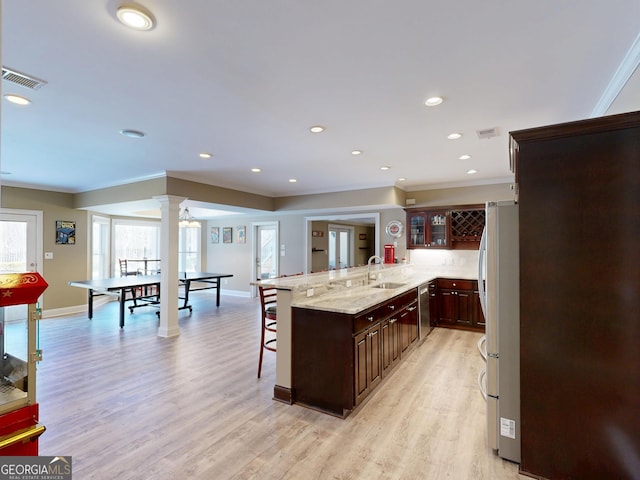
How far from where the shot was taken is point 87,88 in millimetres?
2379

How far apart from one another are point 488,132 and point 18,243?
7755mm

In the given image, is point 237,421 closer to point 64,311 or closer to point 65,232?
point 64,311

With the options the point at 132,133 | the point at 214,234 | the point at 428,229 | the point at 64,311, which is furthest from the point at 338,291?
the point at 214,234

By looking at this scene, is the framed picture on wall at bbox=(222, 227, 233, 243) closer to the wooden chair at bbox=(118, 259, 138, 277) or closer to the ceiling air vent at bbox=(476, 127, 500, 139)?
the wooden chair at bbox=(118, 259, 138, 277)

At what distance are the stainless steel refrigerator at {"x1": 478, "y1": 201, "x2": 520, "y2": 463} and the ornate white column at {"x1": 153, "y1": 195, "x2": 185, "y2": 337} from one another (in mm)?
4340

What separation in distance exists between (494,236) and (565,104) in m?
1.39

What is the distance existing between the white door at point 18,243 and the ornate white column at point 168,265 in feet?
9.83

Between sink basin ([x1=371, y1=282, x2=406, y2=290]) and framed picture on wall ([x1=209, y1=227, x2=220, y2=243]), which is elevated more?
framed picture on wall ([x1=209, y1=227, x2=220, y2=243])

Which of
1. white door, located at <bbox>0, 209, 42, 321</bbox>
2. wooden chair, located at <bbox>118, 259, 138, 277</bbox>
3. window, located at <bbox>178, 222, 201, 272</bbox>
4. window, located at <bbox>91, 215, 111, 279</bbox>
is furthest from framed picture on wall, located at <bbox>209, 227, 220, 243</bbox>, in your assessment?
white door, located at <bbox>0, 209, 42, 321</bbox>

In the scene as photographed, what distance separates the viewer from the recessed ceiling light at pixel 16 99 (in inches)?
97.3

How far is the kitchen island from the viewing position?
2758 millimetres

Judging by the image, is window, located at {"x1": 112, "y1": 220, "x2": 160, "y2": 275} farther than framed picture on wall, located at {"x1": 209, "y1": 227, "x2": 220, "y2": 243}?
No

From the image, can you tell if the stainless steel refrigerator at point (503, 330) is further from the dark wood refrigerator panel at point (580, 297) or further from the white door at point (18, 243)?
the white door at point (18, 243)

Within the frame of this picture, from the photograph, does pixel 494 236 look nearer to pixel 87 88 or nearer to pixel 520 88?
pixel 520 88
